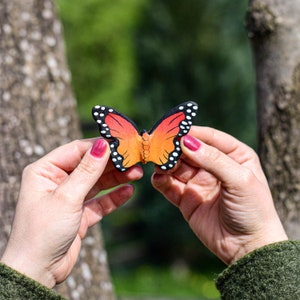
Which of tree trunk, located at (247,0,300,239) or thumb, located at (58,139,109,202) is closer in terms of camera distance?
thumb, located at (58,139,109,202)

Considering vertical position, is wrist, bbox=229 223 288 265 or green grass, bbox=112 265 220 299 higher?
wrist, bbox=229 223 288 265

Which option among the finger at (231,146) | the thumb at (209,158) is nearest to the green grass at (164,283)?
the finger at (231,146)

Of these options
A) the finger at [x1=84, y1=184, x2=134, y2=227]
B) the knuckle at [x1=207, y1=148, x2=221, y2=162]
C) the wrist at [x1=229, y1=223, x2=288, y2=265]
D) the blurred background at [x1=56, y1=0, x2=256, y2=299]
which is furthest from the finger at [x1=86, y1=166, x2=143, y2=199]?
the blurred background at [x1=56, y1=0, x2=256, y2=299]

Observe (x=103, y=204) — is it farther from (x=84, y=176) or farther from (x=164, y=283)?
(x=164, y=283)

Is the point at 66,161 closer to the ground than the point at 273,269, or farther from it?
farther from it

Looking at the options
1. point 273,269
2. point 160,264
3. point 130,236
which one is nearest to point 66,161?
point 273,269

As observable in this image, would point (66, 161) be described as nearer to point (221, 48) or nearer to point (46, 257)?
point (46, 257)

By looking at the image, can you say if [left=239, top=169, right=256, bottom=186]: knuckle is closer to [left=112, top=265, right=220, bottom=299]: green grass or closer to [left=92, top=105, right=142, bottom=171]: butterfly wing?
[left=92, top=105, right=142, bottom=171]: butterfly wing
